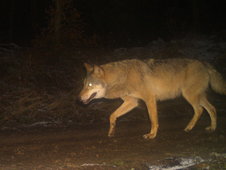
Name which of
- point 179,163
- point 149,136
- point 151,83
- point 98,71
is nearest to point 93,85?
point 98,71

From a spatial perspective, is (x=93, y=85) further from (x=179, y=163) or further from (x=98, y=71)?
(x=179, y=163)

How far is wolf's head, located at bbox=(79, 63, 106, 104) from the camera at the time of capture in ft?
24.5

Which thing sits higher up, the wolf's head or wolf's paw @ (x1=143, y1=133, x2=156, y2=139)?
the wolf's head

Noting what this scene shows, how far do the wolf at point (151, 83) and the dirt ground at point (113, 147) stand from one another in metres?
0.51

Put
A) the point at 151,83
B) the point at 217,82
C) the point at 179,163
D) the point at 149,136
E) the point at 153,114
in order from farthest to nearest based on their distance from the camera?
the point at 217,82
the point at 151,83
the point at 153,114
the point at 149,136
the point at 179,163

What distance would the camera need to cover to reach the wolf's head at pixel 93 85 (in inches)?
294

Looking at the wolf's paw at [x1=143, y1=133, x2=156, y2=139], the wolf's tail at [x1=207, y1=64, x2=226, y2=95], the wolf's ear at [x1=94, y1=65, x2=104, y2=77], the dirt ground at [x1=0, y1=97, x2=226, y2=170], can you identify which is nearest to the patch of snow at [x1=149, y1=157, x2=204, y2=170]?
the dirt ground at [x1=0, y1=97, x2=226, y2=170]

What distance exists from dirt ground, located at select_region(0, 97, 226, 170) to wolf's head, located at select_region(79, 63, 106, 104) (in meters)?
0.97

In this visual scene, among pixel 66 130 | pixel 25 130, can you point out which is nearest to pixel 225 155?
pixel 66 130

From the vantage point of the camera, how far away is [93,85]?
7.60 metres

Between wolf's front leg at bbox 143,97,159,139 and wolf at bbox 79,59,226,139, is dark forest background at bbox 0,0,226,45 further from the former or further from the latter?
wolf's front leg at bbox 143,97,159,139

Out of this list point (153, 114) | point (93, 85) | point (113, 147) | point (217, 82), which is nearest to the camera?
point (113, 147)

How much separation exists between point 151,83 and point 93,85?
1.38 meters

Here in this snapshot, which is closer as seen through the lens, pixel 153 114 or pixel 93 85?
pixel 93 85
